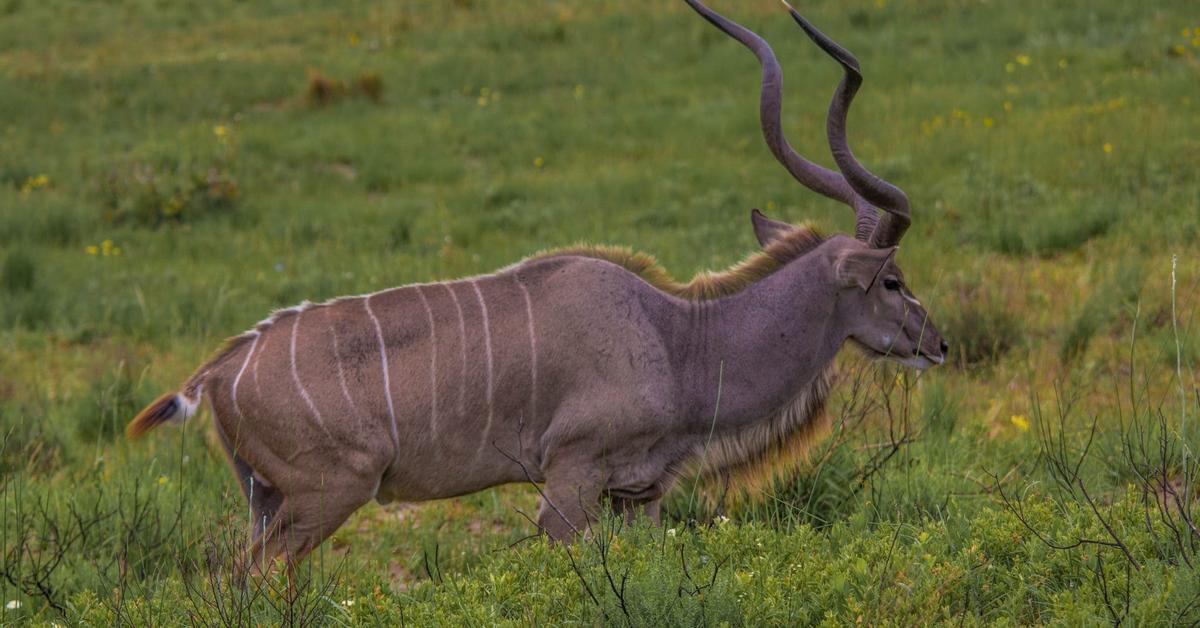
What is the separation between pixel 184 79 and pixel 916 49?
709cm

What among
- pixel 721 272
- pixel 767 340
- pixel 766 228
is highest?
pixel 766 228

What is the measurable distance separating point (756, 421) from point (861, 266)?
617mm

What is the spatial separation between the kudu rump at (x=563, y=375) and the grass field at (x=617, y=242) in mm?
189

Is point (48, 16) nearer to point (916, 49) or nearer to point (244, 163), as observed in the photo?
point (244, 163)

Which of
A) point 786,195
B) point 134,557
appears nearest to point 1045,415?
point 134,557

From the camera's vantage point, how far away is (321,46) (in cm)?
1505

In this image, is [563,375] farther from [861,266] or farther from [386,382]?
[861,266]

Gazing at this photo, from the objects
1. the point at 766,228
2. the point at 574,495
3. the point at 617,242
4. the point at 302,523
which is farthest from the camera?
the point at 617,242

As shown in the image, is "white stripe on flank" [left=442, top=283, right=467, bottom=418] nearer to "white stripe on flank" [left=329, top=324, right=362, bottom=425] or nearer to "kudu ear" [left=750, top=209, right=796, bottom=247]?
"white stripe on flank" [left=329, top=324, right=362, bottom=425]

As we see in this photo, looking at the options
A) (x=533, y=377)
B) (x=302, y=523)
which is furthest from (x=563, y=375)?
(x=302, y=523)

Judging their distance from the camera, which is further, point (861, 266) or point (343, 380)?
point (861, 266)

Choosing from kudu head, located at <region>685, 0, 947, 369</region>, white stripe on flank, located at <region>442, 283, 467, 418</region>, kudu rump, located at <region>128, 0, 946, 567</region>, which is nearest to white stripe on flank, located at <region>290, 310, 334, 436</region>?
kudu rump, located at <region>128, 0, 946, 567</region>

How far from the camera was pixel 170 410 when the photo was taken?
4191 millimetres

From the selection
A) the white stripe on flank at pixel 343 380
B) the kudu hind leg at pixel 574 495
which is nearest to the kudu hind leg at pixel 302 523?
the white stripe on flank at pixel 343 380
